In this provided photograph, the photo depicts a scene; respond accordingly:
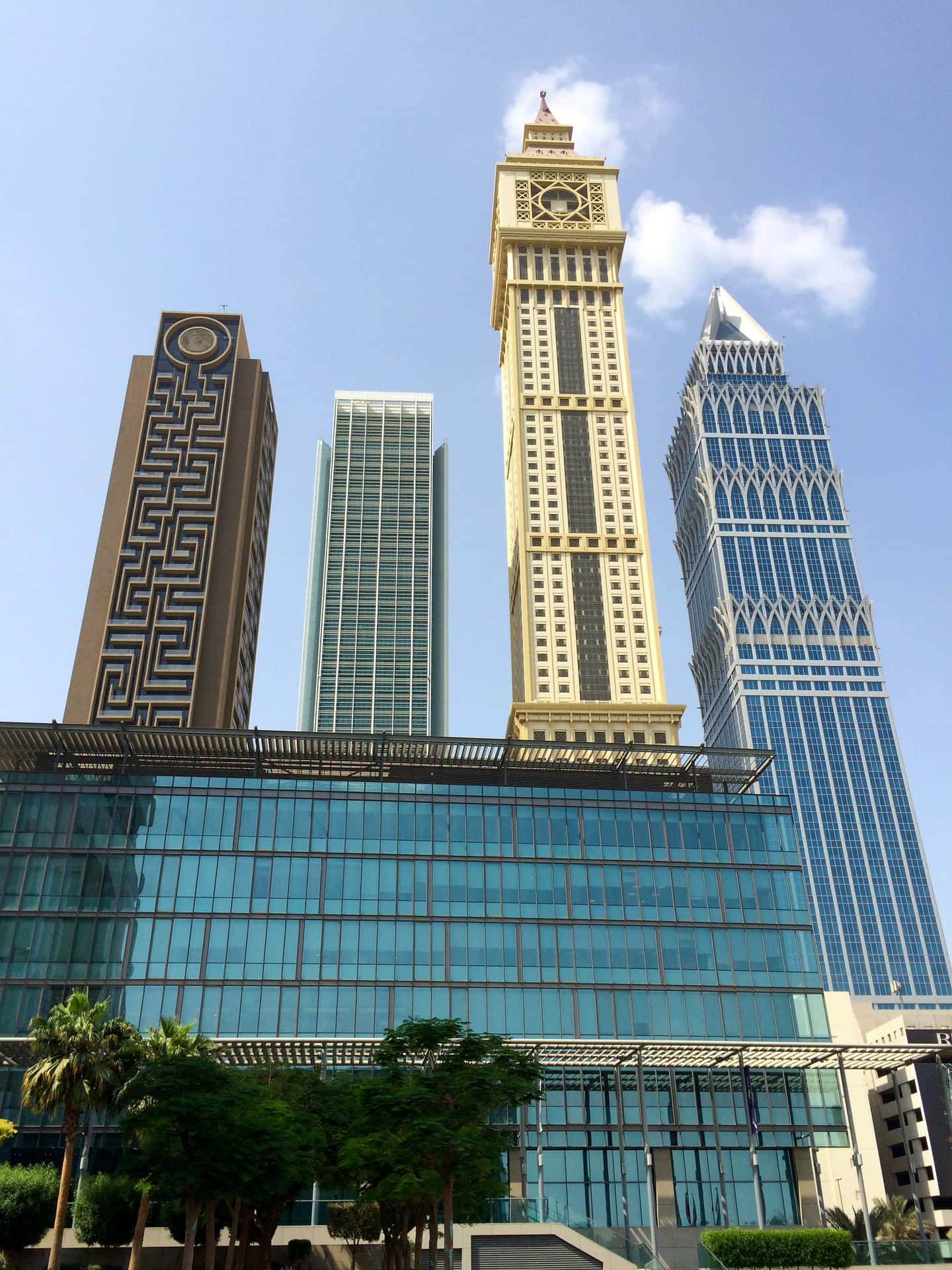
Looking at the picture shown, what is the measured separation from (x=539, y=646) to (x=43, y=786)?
3402 inches

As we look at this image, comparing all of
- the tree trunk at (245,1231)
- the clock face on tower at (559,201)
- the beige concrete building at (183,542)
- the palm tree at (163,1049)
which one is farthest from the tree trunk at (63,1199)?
the clock face on tower at (559,201)

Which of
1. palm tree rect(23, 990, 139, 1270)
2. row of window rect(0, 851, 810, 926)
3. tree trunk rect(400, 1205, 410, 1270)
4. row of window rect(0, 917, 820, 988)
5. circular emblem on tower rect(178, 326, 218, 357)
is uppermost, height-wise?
circular emblem on tower rect(178, 326, 218, 357)

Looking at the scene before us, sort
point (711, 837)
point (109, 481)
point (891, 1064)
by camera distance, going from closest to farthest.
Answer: point (891, 1064) → point (711, 837) → point (109, 481)

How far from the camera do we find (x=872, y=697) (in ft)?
655

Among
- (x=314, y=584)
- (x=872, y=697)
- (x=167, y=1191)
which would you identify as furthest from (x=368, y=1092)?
(x=872, y=697)

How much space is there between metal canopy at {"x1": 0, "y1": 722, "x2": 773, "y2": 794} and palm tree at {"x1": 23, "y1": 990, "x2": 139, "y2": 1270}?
1256 inches

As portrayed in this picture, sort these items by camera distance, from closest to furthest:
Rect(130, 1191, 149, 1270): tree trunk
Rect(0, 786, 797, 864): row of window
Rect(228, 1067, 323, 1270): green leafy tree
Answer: Rect(228, 1067, 323, 1270): green leafy tree, Rect(130, 1191, 149, 1270): tree trunk, Rect(0, 786, 797, 864): row of window

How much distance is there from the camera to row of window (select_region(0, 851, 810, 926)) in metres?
75.1

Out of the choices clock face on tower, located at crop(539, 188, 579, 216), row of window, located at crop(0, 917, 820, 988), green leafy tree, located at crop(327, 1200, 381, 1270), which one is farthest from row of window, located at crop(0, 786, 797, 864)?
clock face on tower, located at crop(539, 188, 579, 216)

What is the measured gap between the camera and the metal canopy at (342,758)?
7919 cm

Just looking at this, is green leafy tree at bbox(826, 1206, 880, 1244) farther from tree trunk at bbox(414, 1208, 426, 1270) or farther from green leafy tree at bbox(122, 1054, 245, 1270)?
green leafy tree at bbox(122, 1054, 245, 1270)

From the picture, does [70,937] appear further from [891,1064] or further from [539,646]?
[539,646]

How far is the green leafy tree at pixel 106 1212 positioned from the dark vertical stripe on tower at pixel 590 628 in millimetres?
103837

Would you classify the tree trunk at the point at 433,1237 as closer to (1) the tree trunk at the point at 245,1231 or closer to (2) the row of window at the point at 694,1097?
(1) the tree trunk at the point at 245,1231
